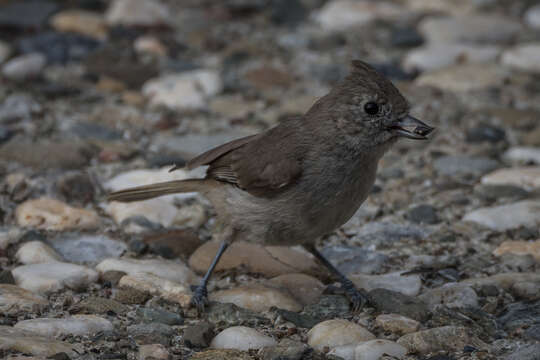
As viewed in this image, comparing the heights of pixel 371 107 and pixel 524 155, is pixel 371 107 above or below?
above

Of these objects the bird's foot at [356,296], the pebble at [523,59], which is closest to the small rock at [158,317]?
the bird's foot at [356,296]

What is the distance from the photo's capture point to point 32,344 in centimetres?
362

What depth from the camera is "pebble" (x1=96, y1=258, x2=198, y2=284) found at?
473cm

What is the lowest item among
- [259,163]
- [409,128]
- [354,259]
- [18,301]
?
[354,259]

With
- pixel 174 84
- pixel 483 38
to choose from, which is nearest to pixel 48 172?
pixel 174 84

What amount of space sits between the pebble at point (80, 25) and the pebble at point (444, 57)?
3351 mm

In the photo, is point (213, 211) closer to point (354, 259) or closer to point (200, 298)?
point (354, 259)

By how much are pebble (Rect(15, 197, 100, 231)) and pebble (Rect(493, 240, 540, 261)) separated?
8.96ft

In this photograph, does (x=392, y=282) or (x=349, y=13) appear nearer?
(x=392, y=282)

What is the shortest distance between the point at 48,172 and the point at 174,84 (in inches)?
76.5

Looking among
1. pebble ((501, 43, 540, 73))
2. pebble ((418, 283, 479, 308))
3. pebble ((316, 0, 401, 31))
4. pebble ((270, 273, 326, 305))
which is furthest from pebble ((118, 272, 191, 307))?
pebble ((316, 0, 401, 31))

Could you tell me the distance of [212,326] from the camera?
4195mm

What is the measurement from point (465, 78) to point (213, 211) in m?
3.40

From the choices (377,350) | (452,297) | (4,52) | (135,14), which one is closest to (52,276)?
(377,350)
